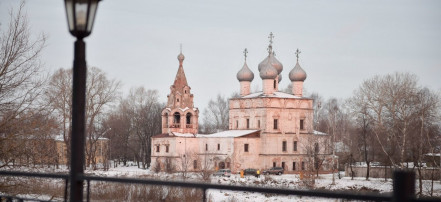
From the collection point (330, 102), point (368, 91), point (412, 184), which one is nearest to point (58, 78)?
point (368, 91)

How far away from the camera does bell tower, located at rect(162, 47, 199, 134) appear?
183 ft

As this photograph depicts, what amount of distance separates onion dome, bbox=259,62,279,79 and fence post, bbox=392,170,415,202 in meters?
53.1

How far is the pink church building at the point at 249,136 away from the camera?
178 ft

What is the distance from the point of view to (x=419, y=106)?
41875 mm

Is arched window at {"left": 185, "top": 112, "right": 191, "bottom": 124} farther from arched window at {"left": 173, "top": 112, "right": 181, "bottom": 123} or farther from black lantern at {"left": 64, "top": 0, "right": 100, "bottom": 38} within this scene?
black lantern at {"left": 64, "top": 0, "right": 100, "bottom": 38}

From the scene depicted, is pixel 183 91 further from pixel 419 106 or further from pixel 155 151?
pixel 419 106

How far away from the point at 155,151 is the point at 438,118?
25.8 metres

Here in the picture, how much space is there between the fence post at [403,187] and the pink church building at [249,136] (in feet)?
159

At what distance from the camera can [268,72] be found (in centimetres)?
5753

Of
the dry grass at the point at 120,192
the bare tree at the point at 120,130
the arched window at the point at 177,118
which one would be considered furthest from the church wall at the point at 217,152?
the dry grass at the point at 120,192

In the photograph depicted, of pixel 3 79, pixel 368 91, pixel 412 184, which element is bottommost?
pixel 412 184

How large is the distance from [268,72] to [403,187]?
53.2 m

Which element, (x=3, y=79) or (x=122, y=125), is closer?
(x=3, y=79)

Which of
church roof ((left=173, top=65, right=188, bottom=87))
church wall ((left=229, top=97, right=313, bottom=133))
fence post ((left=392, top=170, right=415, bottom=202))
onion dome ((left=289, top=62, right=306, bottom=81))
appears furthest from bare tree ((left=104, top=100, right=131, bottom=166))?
fence post ((left=392, top=170, right=415, bottom=202))
